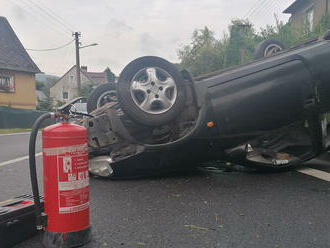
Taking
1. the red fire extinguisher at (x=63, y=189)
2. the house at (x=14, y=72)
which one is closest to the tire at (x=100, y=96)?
the red fire extinguisher at (x=63, y=189)

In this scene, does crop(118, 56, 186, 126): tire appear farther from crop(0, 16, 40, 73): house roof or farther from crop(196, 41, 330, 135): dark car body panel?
crop(0, 16, 40, 73): house roof

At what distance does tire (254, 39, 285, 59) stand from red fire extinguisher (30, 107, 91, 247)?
4.91 meters

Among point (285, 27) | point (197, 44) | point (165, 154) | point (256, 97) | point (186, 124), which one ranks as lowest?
point (165, 154)

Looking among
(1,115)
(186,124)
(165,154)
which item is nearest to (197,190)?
(165,154)

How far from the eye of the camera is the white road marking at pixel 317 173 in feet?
13.3

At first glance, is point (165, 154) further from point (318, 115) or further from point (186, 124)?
point (318, 115)

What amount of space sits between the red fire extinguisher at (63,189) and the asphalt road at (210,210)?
0.18 meters

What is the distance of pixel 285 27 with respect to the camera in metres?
20.4

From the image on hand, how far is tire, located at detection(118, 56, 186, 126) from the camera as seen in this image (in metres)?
3.74

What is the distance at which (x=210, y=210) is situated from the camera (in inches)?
116

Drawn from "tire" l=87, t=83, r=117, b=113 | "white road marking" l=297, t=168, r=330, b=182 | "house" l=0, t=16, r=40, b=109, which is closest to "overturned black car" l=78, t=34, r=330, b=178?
"white road marking" l=297, t=168, r=330, b=182

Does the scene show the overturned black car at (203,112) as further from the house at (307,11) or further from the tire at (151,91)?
the house at (307,11)

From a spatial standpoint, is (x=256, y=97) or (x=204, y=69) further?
(x=204, y=69)

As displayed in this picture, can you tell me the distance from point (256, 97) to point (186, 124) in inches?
33.5
